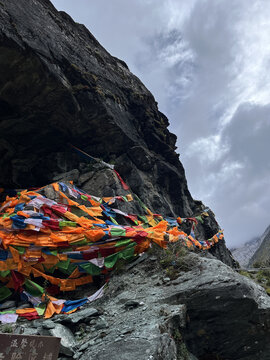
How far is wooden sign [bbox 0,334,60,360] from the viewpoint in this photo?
12.8 ft

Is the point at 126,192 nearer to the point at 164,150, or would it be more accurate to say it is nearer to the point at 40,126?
the point at 40,126

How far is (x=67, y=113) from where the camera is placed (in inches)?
654

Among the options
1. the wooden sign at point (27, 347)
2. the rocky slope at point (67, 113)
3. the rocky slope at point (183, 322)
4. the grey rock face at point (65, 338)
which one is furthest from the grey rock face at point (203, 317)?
the rocky slope at point (67, 113)

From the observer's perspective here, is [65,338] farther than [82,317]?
No

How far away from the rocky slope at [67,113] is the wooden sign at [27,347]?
11120 millimetres

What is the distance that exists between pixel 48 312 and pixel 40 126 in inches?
505

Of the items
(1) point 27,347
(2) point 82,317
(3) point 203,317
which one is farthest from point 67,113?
(1) point 27,347

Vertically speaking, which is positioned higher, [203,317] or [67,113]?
[67,113]

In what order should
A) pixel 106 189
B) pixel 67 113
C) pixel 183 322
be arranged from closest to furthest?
pixel 183 322 → pixel 106 189 → pixel 67 113

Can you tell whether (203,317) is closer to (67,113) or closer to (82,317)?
(82,317)

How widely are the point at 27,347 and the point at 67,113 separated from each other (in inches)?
581

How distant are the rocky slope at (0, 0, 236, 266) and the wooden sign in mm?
11120

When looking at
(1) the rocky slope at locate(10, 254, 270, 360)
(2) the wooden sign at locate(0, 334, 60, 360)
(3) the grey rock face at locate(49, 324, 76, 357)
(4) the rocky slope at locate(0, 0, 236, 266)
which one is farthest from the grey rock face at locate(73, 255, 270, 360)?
(4) the rocky slope at locate(0, 0, 236, 266)

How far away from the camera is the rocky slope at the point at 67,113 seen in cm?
1393
